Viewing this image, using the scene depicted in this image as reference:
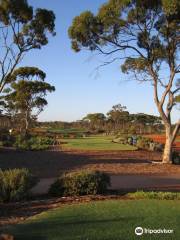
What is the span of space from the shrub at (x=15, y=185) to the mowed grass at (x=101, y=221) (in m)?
1.81

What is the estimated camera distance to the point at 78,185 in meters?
11.7

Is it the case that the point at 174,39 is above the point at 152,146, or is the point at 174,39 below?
above

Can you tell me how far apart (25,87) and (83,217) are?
4772cm

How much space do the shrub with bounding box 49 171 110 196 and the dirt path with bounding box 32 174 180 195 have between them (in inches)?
36.7

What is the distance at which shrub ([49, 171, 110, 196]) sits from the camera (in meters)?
11.7

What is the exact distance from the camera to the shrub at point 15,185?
11148mm

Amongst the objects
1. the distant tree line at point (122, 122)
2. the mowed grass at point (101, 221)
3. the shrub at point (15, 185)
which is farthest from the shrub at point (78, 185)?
the distant tree line at point (122, 122)

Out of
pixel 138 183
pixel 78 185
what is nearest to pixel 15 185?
pixel 78 185

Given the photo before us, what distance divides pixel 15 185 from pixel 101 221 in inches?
146

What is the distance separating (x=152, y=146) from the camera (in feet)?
123

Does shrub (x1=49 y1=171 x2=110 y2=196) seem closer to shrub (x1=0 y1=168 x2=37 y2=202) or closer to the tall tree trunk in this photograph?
shrub (x1=0 y1=168 x2=37 y2=202)

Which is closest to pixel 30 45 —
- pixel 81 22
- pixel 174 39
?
pixel 81 22

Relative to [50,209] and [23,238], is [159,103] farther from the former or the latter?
[23,238]

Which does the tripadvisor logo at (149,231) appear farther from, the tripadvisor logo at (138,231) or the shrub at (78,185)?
the shrub at (78,185)
